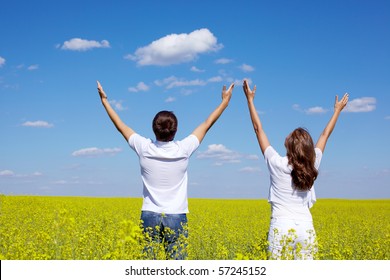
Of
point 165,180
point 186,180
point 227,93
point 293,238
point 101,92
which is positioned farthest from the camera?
point 101,92

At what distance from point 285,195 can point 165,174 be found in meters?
1.16

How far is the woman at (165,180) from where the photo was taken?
15.5 feet

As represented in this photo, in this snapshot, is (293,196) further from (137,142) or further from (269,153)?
(137,142)

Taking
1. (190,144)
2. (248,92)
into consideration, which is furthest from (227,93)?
(190,144)

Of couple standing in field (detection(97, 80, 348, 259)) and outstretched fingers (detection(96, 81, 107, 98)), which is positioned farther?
outstretched fingers (detection(96, 81, 107, 98))

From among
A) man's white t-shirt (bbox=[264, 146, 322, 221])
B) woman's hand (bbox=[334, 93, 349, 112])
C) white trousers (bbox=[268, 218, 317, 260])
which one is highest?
woman's hand (bbox=[334, 93, 349, 112])

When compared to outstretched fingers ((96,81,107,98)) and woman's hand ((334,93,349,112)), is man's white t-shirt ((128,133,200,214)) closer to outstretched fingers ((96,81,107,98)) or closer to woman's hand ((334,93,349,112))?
outstretched fingers ((96,81,107,98))

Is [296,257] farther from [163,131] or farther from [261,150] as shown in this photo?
[163,131]

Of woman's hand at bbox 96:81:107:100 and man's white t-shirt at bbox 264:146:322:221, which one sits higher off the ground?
woman's hand at bbox 96:81:107:100

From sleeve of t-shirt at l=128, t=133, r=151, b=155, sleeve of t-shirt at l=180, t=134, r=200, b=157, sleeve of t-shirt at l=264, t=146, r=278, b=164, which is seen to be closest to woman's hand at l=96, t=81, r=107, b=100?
sleeve of t-shirt at l=128, t=133, r=151, b=155

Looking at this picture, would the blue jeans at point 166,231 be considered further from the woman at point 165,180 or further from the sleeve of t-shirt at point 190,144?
the sleeve of t-shirt at point 190,144

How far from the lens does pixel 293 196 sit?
457cm

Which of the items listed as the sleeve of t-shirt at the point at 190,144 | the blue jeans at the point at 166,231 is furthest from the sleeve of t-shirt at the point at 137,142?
Result: the blue jeans at the point at 166,231

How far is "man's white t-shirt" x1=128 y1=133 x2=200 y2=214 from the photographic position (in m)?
4.72
